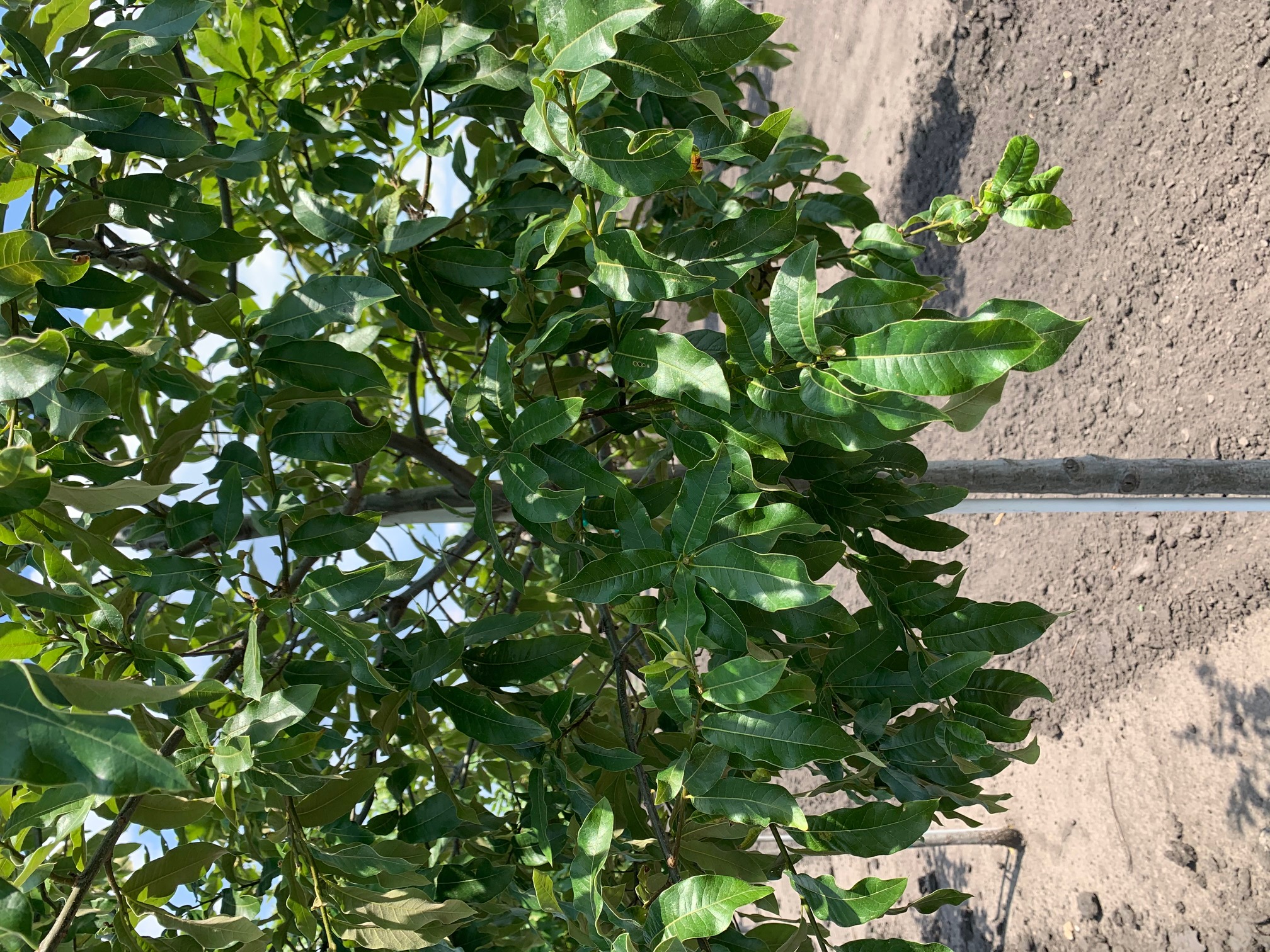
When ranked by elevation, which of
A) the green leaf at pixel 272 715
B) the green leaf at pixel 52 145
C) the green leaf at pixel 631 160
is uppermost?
the green leaf at pixel 52 145

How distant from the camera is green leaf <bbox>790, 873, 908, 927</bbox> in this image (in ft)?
2.74

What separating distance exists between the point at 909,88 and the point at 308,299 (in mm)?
3951

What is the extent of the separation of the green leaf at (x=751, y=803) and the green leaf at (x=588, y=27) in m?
0.65

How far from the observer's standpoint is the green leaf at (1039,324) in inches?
27.5

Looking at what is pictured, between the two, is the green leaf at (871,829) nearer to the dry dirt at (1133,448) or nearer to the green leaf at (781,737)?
the green leaf at (781,737)

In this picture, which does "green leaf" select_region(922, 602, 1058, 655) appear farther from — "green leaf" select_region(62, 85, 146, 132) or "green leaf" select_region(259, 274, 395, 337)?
"green leaf" select_region(62, 85, 146, 132)

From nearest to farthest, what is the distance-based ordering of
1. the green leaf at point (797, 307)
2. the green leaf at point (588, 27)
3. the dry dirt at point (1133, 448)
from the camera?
the green leaf at point (588, 27), the green leaf at point (797, 307), the dry dirt at point (1133, 448)

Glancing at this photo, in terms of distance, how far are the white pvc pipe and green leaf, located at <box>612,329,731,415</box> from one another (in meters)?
0.94

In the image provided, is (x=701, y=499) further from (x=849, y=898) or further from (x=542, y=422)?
(x=849, y=898)

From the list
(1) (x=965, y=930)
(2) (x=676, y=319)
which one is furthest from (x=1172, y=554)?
(2) (x=676, y=319)

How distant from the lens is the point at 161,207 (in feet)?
3.26

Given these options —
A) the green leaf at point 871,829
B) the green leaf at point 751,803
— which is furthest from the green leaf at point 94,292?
the green leaf at point 871,829

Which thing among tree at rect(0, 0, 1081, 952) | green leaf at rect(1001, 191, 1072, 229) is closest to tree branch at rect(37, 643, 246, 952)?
tree at rect(0, 0, 1081, 952)

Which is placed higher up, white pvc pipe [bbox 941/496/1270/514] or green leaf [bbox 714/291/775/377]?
white pvc pipe [bbox 941/496/1270/514]
